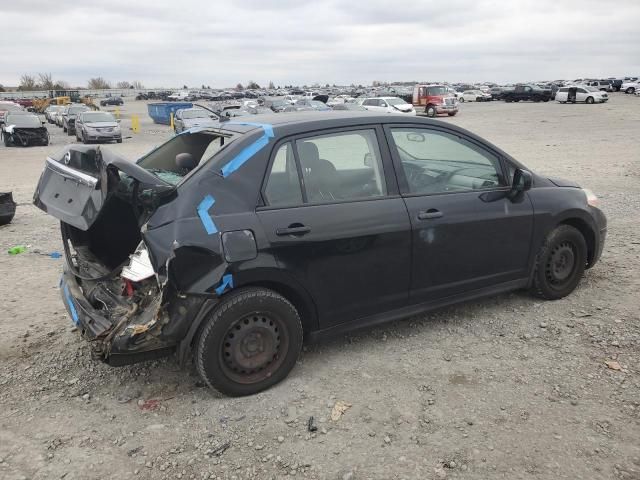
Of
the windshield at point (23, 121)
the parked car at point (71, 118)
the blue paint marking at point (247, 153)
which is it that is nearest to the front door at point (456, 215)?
the blue paint marking at point (247, 153)

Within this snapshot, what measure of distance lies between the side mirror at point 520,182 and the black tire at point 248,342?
212cm

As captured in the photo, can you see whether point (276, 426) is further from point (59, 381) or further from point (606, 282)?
point (606, 282)

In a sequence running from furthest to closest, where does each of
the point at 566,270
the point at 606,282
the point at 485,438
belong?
the point at 606,282, the point at 566,270, the point at 485,438

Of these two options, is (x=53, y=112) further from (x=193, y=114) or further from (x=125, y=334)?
(x=125, y=334)

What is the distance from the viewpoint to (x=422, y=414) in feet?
10.5

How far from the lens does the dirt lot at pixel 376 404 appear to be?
2.81m

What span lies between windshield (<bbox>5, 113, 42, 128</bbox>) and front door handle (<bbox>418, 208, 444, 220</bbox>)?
Result: 23.2 metres

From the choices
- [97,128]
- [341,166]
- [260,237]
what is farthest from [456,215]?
[97,128]

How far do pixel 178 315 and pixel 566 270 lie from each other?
3498 mm

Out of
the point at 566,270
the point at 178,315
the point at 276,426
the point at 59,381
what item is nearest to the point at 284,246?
the point at 178,315

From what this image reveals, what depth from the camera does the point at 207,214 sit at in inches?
124

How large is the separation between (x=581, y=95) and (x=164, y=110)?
3363 cm

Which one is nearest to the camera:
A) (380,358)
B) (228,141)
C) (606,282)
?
(228,141)

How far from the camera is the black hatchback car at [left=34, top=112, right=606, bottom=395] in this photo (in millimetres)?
3135
